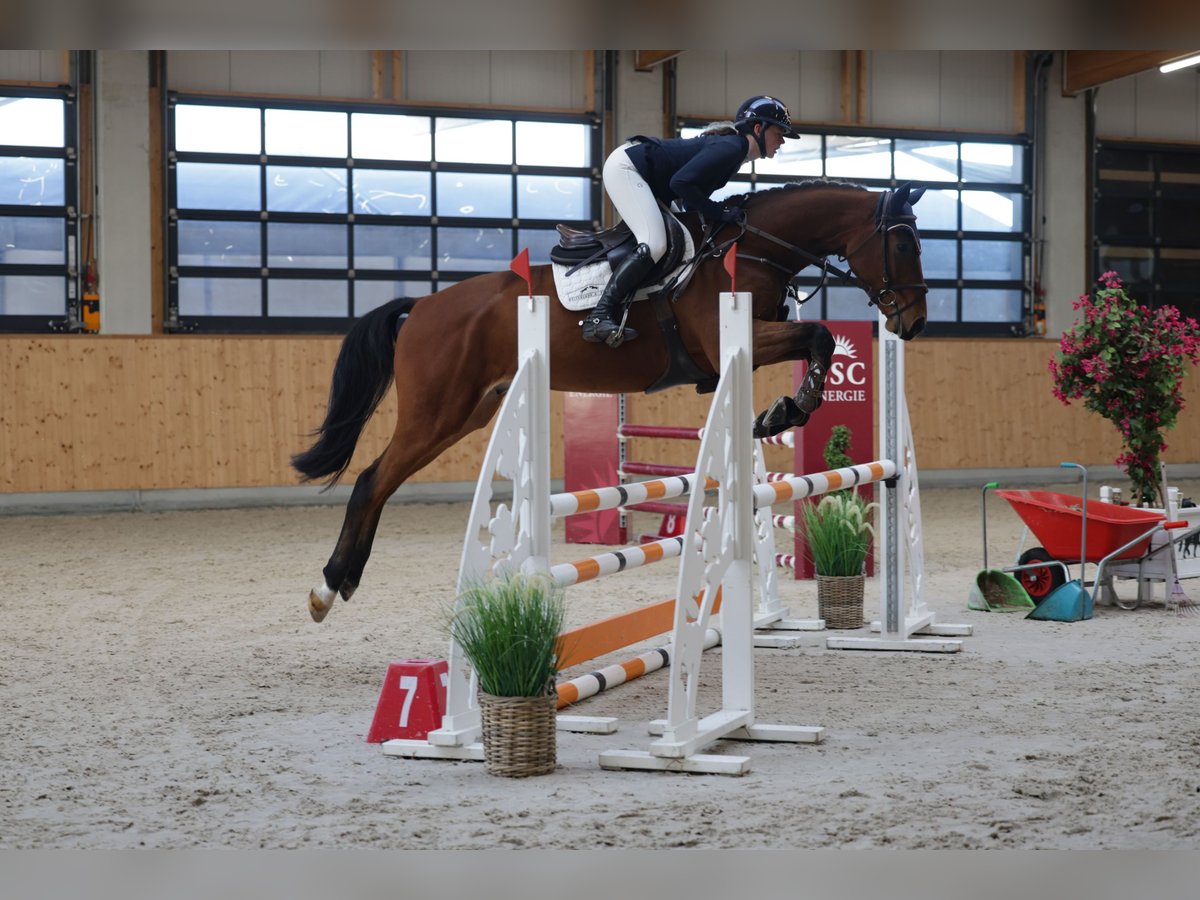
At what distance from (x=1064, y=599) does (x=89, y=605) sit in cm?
400

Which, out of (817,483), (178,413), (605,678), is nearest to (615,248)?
(817,483)

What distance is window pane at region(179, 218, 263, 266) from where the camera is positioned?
965 centimetres

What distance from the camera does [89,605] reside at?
5.47 meters

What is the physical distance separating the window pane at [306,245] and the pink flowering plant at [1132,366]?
5939 mm

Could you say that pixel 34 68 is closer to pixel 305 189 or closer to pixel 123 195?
pixel 123 195

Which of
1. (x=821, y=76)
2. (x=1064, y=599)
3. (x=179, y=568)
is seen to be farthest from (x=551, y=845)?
(x=821, y=76)

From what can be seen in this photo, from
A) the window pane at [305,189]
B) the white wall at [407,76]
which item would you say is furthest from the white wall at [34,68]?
the window pane at [305,189]

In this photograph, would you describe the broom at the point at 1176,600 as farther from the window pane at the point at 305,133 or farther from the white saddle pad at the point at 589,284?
the window pane at the point at 305,133

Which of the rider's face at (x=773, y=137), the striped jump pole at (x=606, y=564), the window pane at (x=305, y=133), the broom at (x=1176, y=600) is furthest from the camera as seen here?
the window pane at (x=305, y=133)

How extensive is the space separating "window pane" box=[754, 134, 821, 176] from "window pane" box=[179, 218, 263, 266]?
4.30 metres

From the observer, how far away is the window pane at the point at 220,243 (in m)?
9.65

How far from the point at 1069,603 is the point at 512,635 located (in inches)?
118

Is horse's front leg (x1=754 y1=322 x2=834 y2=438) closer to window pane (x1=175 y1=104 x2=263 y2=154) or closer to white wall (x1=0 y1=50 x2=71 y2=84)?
window pane (x1=175 y1=104 x2=263 y2=154)

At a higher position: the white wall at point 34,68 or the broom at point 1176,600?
the white wall at point 34,68
